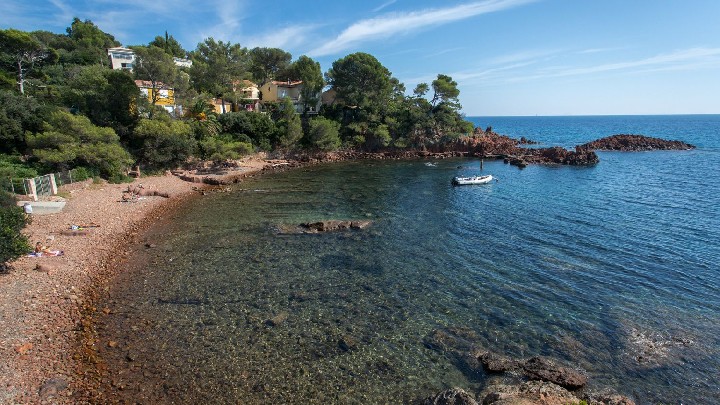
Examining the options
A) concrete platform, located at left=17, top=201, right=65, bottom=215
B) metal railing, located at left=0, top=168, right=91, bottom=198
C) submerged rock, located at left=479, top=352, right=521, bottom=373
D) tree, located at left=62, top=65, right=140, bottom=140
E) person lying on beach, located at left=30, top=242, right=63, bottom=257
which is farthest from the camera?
tree, located at left=62, top=65, right=140, bottom=140

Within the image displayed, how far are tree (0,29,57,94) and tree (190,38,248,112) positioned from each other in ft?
82.7

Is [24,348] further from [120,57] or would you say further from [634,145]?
[634,145]

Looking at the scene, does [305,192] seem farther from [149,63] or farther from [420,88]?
[420,88]

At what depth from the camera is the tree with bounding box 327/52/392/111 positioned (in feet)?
248

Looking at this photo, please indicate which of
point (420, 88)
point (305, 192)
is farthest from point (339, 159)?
point (305, 192)

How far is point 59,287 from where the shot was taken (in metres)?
19.2

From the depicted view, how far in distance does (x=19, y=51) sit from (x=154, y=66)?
110 ft

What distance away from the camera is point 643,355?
15758 millimetres

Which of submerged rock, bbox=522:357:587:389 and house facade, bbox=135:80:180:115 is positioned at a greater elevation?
house facade, bbox=135:80:180:115

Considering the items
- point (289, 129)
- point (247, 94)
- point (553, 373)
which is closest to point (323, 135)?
point (289, 129)

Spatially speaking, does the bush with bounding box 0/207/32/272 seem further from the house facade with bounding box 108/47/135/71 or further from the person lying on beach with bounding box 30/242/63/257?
the house facade with bounding box 108/47/135/71

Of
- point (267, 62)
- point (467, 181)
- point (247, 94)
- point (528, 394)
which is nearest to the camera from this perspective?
point (528, 394)

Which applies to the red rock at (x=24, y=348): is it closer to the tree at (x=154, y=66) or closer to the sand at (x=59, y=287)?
the sand at (x=59, y=287)

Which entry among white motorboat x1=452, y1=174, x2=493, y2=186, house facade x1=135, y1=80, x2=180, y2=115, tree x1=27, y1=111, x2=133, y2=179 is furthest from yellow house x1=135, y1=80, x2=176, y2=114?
white motorboat x1=452, y1=174, x2=493, y2=186
